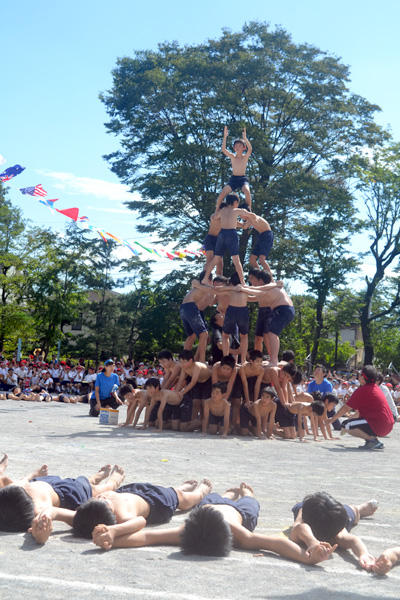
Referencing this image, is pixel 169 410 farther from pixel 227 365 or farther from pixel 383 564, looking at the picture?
pixel 383 564

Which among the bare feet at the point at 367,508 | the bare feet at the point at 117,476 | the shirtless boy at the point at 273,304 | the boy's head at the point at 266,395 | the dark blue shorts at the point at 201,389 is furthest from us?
the shirtless boy at the point at 273,304

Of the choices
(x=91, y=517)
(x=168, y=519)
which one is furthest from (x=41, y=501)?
(x=168, y=519)

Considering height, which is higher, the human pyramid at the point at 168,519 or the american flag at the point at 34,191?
the american flag at the point at 34,191

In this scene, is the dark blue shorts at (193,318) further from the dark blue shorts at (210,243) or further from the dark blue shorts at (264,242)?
the dark blue shorts at (264,242)

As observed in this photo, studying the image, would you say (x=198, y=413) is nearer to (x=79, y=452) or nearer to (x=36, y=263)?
(x=79, y=452)

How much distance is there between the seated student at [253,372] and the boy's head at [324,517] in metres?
8.04

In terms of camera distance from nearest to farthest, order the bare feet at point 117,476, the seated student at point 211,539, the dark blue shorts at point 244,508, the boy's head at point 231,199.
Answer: the seated student at point 211,539 → the dark blue shorts at point 244,508 → the bare feet at point 117,476 → the boy's head at point 231,199

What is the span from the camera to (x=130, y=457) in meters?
8.36

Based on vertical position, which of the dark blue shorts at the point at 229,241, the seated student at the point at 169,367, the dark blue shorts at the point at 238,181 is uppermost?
the dark blue shorts at the point at 238,181

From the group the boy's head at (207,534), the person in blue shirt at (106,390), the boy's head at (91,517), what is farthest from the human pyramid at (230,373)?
the boy's head at (207,534)

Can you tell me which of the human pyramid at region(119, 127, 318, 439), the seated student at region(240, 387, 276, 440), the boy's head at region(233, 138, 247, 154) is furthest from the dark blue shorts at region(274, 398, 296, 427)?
the boy's head at region(233, 138, 247, 154)

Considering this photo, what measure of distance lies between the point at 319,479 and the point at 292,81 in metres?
24.7

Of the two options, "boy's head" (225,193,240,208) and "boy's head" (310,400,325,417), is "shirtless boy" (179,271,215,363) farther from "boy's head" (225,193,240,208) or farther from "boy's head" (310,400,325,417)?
"boy's head" (310,400,325,417)

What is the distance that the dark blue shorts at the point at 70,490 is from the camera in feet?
16.9
